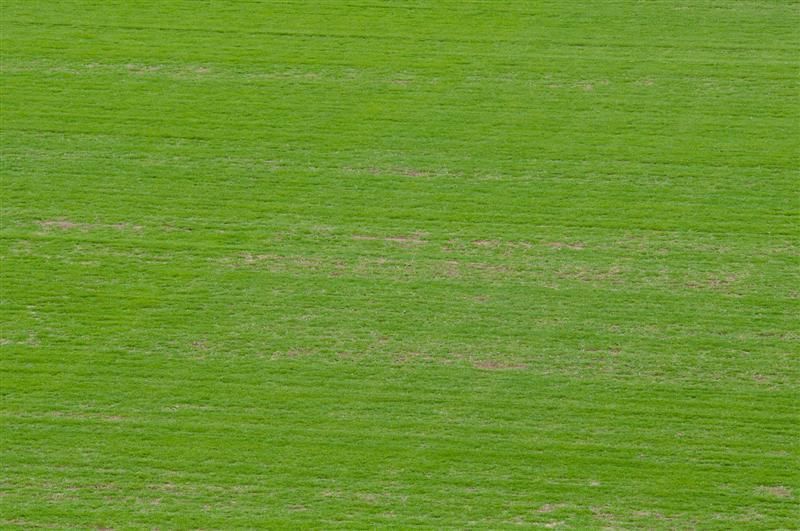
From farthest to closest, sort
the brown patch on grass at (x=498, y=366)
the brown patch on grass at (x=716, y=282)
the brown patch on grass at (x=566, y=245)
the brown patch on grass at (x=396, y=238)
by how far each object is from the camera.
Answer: the brown patch on grass at (x=396, y=238)
the brown patch on grass at (x=566, y=245)
the brown patch on grass at (x=716, y=282)
the brown patch on grass at (x=498, y=366)

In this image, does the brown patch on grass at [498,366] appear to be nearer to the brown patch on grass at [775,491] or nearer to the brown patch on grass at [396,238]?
the brown patch on grass at [396,238]

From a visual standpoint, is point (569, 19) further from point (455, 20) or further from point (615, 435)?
point (615, 435)

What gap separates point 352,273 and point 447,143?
316 centimetres

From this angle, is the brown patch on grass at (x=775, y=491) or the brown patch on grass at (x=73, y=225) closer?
the brown patch on grass at (x=775, y=491)

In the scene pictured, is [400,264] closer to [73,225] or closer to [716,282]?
[716,282]

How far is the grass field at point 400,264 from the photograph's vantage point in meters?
16.2

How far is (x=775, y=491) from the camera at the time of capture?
16.0 m

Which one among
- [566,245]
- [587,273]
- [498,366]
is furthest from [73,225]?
[587,273]

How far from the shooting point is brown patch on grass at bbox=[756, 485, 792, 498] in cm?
1592

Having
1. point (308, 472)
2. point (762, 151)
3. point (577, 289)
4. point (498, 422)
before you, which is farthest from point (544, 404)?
point (762, 151)

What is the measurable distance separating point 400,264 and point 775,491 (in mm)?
6399

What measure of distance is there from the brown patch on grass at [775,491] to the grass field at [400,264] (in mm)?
53

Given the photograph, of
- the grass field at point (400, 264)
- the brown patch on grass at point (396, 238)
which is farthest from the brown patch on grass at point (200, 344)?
the brown patch on grass at point (396, 238)

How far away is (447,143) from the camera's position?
66.3 ft
